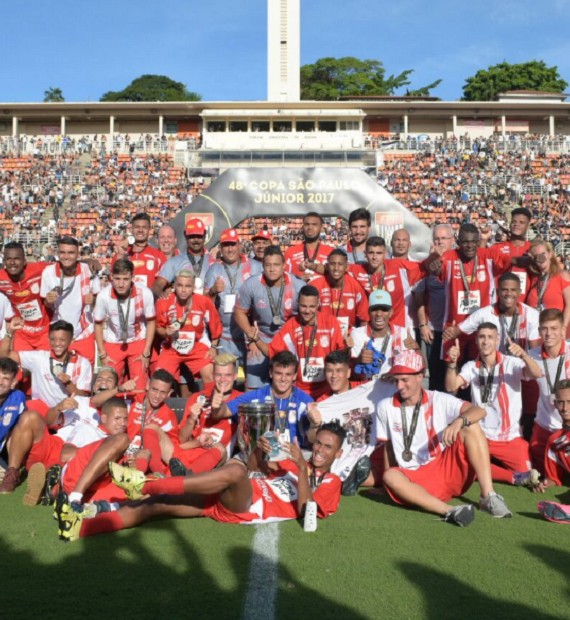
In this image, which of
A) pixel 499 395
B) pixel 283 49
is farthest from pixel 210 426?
pixel 283 49

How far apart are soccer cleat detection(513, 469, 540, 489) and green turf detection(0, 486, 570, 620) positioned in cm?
80

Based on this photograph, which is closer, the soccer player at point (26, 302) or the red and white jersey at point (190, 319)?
the red and white jersey at point (190, 319)

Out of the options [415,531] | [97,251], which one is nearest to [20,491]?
[415,531]

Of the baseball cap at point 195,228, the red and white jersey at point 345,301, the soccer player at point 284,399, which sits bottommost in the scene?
the soccer player at point 284,399

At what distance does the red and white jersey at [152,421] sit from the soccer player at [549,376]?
2.97 meters

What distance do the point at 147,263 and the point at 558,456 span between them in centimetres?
484

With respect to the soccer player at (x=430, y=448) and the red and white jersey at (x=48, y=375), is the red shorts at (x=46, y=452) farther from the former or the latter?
the soccer player at (x=430, y=448)

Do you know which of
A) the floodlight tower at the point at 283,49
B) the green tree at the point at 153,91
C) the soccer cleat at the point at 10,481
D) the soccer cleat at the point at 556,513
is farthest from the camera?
the green tree at the point at 153,91

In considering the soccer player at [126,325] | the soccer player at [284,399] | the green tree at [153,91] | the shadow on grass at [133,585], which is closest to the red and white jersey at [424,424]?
the soccer player at [284,399]

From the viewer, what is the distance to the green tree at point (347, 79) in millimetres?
62500

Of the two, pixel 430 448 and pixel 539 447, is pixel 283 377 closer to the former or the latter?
pixel 430 448

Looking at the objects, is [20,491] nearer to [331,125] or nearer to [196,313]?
[196,313]

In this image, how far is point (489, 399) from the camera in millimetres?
5641

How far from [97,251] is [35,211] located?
309 inches
